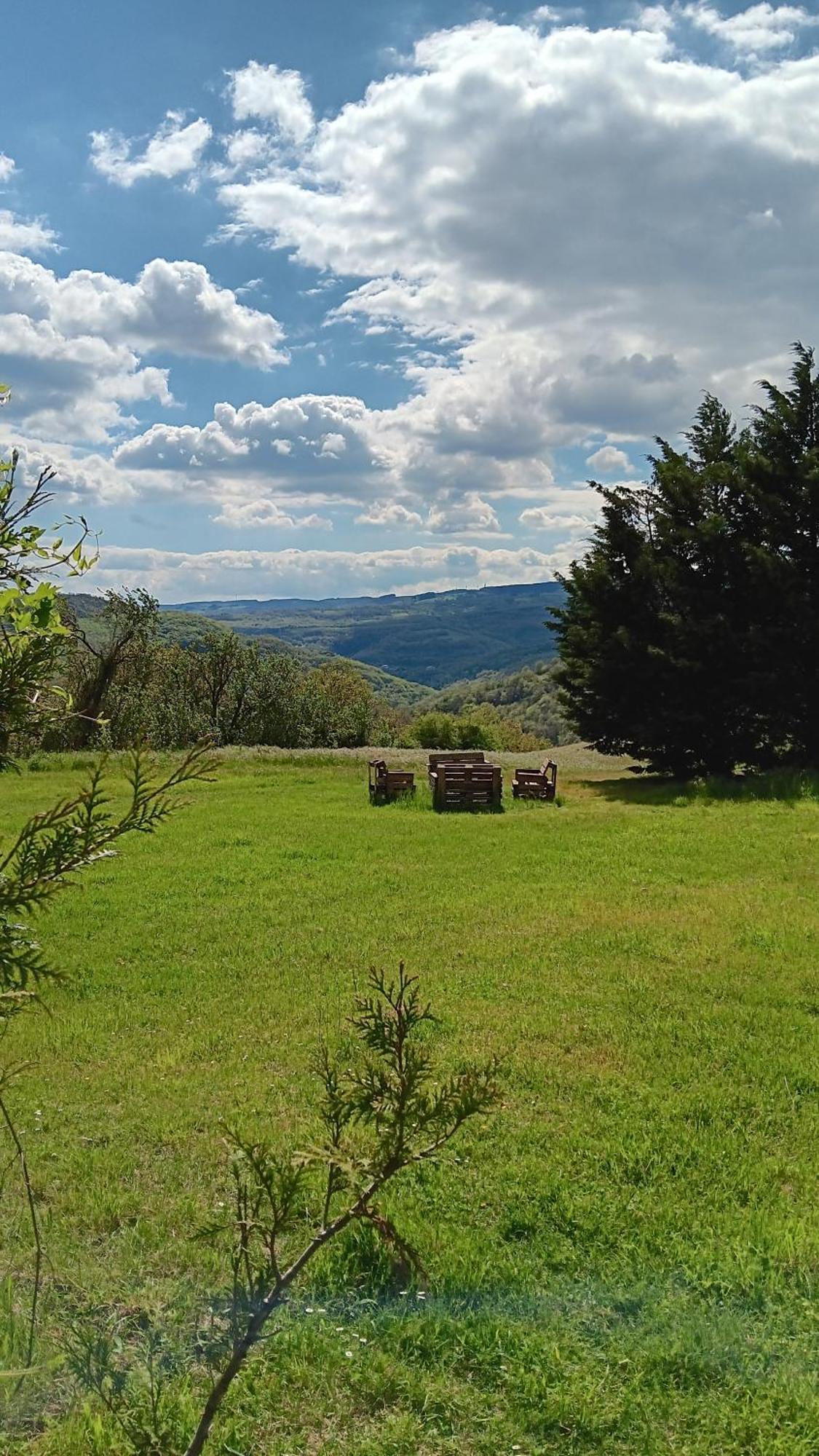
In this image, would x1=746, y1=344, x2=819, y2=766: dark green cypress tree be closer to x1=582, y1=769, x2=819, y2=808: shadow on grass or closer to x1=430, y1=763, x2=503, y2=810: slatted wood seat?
x1=582, y1=769, x2=819, y2=808: shadow on grass

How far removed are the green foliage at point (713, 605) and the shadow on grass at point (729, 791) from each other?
133 centimetres

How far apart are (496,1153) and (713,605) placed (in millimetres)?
17906

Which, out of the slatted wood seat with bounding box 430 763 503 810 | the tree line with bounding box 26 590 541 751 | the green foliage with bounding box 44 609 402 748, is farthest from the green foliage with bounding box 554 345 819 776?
the green foliage with bounding box 44 609 402 748

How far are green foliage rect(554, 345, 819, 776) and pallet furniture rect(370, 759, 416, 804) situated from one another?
6019 millimetres

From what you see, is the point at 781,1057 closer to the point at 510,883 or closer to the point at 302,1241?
the point at 302,1241

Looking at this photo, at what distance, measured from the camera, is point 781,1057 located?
5754 mm

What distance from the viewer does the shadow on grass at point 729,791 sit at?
17.1m

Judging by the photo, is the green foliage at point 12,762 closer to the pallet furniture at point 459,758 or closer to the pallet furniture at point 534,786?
the pallet furniture at point 534,786

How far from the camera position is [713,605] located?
20562 millimetres

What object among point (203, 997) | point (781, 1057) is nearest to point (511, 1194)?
point (781, 1057)

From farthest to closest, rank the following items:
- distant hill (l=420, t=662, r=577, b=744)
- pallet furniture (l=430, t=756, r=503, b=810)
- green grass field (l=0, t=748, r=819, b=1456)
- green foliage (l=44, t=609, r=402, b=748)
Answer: distant hill (l=420, t=662, r=577, b=744) → green foliage (l=44, t=609, r=402, b=748) → pallet furniture (l=430, t=756, r=503, b=810) → green grass field (l=0, t=748, r=819, b=1456)

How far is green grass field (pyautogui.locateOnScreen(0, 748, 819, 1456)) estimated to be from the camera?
2996 millimetres

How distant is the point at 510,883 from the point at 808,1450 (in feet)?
26.8

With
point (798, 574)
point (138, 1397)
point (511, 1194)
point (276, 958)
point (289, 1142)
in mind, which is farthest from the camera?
point (798, 574)
